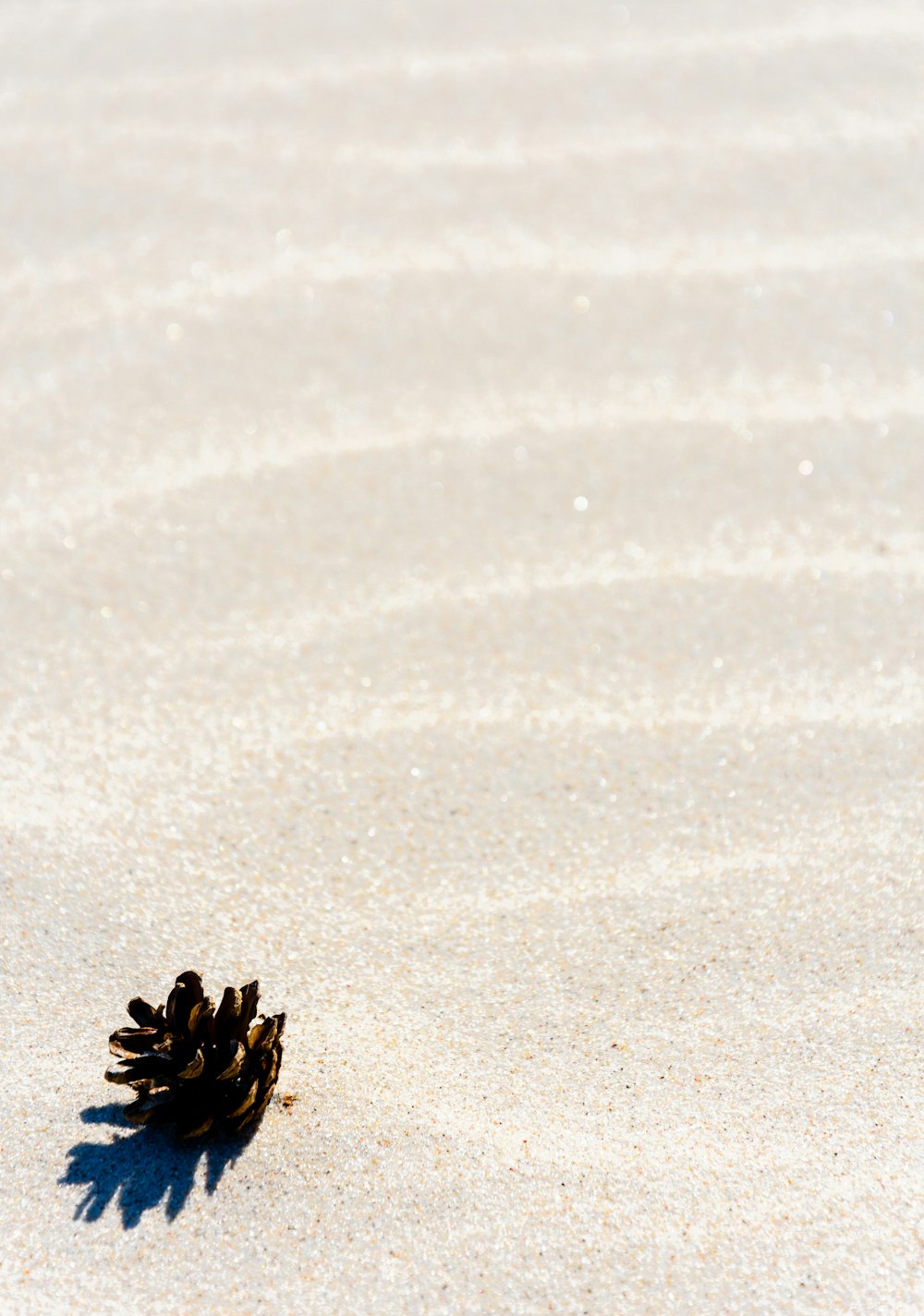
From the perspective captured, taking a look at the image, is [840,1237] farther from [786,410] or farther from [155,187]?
[155,187]

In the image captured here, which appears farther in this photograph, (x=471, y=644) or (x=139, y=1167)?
(x=471, y=644)

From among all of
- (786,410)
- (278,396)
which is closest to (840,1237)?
(786,410)

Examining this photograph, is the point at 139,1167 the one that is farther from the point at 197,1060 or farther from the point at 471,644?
the point at 471,644

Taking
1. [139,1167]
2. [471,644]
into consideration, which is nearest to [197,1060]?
[139,1167]

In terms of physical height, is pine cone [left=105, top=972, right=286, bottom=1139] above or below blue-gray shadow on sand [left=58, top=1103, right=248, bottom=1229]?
above

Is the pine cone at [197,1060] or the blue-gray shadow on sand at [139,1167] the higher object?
the pine cone at [197,1060]
